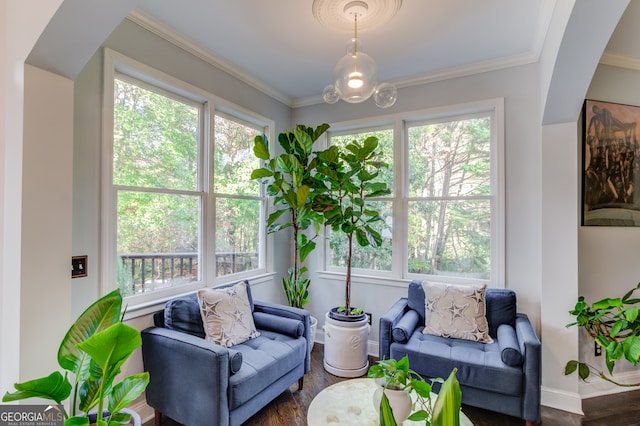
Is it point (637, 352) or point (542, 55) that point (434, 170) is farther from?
point (637, 352)

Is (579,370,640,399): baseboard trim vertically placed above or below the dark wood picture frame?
below

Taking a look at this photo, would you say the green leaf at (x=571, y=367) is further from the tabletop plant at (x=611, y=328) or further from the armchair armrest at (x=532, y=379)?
the armchair armrest at (x=532, y=379)

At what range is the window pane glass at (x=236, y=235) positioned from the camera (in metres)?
2.98

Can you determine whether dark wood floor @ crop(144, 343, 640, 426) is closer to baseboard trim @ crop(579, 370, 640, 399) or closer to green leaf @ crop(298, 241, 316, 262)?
baseboard trim @ crop(579, 370, 640, 399)

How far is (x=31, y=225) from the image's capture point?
145 centimetres

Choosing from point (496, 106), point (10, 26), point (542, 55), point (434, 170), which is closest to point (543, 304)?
point (434, 170)

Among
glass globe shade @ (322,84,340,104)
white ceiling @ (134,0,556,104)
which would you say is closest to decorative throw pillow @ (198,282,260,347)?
glass globe shade @ (322,84,340,104)

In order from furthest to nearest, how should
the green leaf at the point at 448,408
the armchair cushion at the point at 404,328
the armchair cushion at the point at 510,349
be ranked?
1. the armchair cushion at the point at 404,328
2. the armchair cushion at the point at 510,349
3. the green leaf at the point at 448,408

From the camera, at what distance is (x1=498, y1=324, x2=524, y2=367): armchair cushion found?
6.84 ft

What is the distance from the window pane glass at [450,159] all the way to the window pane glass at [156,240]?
2205 mm

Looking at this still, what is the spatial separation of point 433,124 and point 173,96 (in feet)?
8.03

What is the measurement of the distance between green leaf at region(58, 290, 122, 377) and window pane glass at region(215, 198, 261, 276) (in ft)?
5.15

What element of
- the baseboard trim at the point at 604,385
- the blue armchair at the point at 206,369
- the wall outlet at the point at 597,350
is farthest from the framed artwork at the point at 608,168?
the blue armchair at the point at 206,369

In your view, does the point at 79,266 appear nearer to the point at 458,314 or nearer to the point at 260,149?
the point at 260,149
